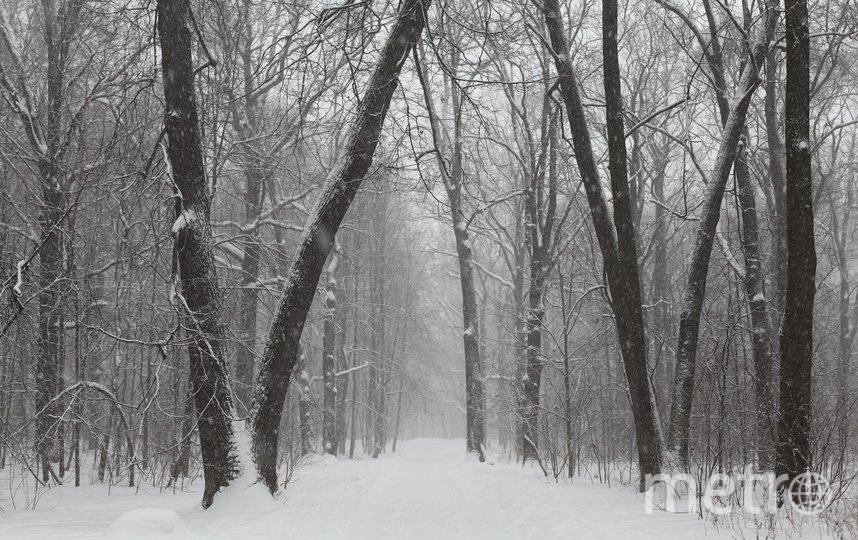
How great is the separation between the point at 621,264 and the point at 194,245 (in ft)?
18.3

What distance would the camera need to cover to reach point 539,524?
6207mm

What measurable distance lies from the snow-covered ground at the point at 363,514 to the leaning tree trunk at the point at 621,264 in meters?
0.92

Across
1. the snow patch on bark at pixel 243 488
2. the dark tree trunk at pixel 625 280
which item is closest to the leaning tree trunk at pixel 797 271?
the dark tree trunk at pixel 625 280

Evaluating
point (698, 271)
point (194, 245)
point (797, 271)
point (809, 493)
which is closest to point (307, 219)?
point (194, 245)

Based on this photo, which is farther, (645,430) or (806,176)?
(645,430)

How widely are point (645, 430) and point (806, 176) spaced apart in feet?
12.1

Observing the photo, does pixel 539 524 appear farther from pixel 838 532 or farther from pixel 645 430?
pixel 838 532

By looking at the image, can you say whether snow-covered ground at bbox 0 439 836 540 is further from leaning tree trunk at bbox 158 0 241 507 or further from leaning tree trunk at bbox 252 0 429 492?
leaning tree trunk at bbox 252 0 429 492

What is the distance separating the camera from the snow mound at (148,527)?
4.50m

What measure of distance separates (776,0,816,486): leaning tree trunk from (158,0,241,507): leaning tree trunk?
19.9 ft

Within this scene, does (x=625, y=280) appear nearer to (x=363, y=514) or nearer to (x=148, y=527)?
(x=363, y=514)

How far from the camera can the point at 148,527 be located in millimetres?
4648

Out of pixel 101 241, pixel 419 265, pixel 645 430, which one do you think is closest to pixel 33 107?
pixel 101 241

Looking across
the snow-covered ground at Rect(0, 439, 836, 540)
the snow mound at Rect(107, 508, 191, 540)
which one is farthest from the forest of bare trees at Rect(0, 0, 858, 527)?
the snow mound at Rect(107, 508, 191, 540)
